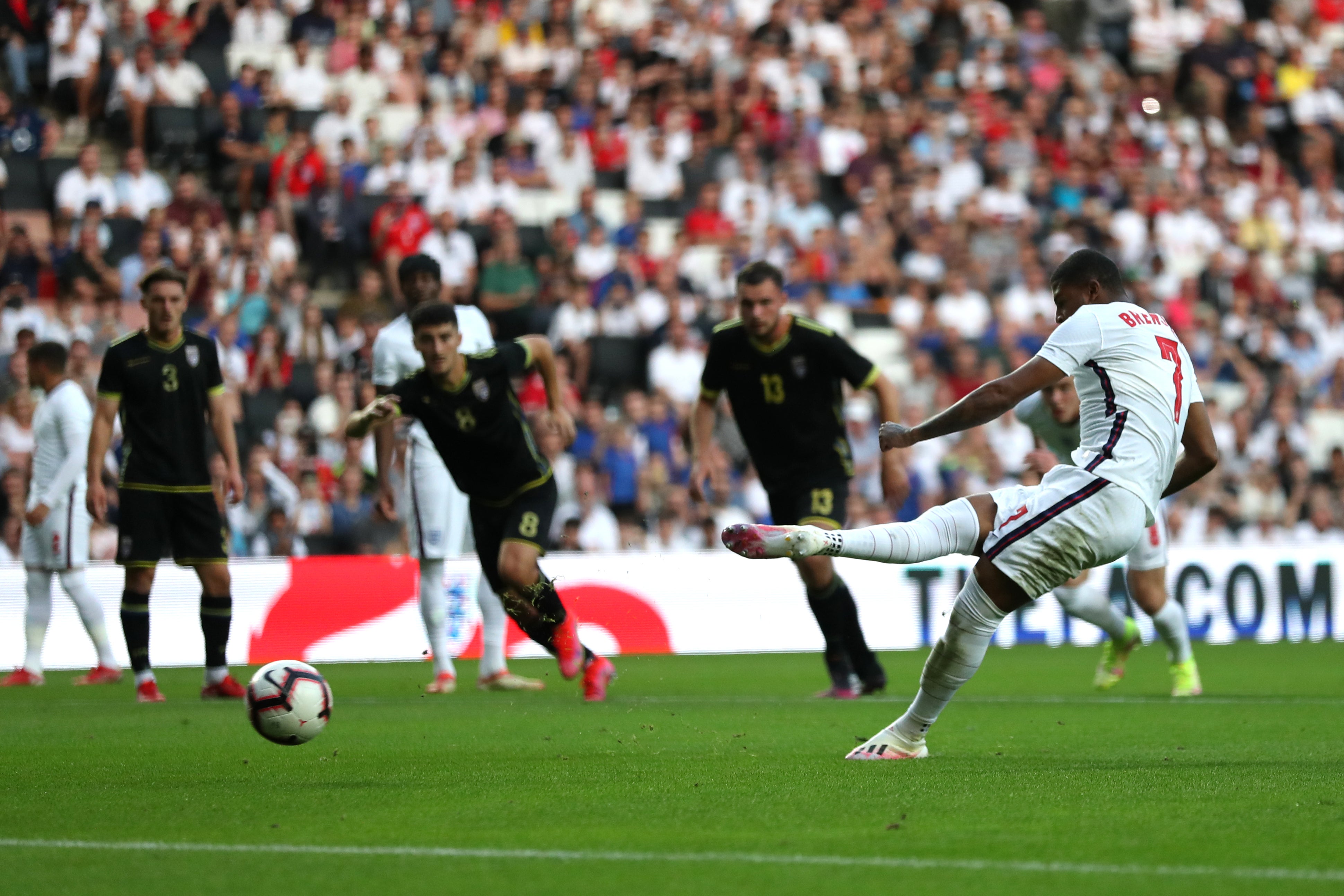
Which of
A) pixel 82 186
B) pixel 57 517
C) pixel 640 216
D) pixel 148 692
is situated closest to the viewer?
pixel 148 692

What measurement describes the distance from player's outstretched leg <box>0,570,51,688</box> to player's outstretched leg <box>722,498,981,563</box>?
729cm

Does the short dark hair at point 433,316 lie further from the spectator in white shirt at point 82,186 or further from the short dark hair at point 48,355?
the spectator in white shirt at point 82,186

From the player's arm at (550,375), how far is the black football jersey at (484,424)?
0.14ft

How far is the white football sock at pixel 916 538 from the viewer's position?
6750 mm

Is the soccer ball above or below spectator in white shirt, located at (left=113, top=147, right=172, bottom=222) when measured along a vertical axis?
below

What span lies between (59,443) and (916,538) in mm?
7259

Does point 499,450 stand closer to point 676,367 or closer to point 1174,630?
point 1174,630

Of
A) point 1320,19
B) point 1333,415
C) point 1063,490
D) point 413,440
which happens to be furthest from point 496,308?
point 1320,19

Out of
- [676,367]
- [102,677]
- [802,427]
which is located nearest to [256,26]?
[676,367]

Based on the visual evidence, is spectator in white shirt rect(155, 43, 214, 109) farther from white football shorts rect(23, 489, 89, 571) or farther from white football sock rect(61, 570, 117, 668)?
white football sock rect(61, 570, 117, 668)

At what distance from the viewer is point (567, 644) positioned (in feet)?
30.3

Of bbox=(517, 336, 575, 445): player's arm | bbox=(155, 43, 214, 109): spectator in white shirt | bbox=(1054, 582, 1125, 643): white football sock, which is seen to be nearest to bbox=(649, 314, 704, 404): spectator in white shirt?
bbox=(155, 43, 214, 109): spectator in white shirt

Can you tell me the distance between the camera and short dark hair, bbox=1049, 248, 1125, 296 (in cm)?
690

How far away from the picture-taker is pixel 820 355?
1032cm
